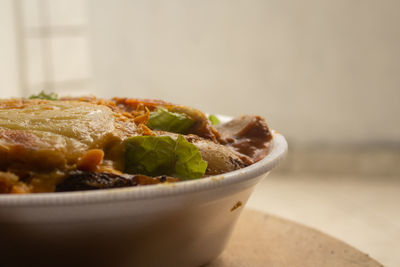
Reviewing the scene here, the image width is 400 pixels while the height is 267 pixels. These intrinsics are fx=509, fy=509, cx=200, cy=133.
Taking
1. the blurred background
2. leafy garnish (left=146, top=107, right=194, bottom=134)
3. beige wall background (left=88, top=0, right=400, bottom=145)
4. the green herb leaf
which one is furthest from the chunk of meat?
beige wall background (left=88, top=0, right=400, bottom=145)

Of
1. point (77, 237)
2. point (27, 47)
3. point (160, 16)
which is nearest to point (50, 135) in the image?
point (77, 237)

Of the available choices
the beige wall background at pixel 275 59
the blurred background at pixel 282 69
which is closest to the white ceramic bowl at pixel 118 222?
the blurred background at pixel 282 69

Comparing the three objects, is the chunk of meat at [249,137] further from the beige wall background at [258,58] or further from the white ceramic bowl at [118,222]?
the beige wall background at [258,58]

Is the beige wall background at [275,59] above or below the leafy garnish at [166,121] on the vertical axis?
below

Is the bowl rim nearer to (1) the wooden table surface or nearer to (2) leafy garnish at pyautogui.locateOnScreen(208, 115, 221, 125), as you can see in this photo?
(1) the wooden table surface

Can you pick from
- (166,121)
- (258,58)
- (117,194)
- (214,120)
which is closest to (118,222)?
(117,194)

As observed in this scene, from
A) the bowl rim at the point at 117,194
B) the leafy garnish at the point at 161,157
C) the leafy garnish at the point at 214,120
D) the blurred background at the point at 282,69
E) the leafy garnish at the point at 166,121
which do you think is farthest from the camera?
the blurred background at the point at 282,69

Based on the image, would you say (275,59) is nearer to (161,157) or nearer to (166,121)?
(166,121)
